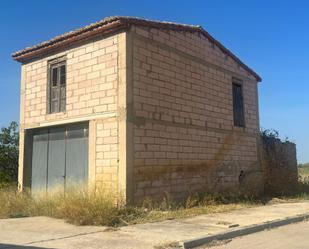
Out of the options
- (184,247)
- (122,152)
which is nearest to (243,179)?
(122,152)

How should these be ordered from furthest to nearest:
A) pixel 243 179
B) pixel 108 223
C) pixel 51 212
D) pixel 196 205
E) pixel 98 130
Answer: pixel 243 179 < pixel 196 205 < pixel 98 130 < pixel 51 212 < pixel 108 223

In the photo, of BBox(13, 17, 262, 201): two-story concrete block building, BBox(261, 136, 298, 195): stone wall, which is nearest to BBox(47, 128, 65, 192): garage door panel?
BBox(13, 17, 262, 201): two-story concrete block building

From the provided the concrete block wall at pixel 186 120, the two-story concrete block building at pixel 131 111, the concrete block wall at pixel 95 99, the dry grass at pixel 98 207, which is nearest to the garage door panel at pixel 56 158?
the two-story concrete block building at pixel 131 111

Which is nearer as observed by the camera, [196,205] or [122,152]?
[122,152]

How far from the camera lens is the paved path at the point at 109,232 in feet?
25.8

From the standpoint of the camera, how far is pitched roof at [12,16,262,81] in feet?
39.8

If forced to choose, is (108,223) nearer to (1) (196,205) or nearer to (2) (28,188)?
(1) (196,205)

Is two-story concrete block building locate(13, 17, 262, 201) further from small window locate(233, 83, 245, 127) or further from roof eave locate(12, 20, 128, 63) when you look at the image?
small window locate(233, 83, 245, 127)

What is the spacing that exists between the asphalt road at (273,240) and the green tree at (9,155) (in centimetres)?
1093

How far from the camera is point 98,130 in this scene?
40.3 feet

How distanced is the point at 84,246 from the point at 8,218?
179 inches

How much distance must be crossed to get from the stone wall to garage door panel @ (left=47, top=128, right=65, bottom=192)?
8.94 m

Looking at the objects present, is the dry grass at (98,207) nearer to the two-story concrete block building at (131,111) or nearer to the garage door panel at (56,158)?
the two-story concrete block building at (131,111)

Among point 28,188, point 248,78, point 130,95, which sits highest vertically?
point 248,78
